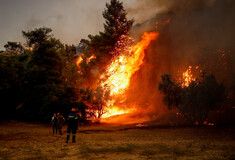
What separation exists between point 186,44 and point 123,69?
677 inches

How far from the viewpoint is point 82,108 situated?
114ft

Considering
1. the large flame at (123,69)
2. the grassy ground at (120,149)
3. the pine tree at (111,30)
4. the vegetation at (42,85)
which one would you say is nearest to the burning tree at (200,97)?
the grassy ground at (120,149)

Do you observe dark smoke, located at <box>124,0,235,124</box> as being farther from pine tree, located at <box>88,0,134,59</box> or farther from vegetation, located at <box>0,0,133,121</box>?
vegetation, located at <box>0,0,133,121</box>

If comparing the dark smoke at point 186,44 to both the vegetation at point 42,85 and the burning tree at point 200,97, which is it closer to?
the burning tree at point 200,97

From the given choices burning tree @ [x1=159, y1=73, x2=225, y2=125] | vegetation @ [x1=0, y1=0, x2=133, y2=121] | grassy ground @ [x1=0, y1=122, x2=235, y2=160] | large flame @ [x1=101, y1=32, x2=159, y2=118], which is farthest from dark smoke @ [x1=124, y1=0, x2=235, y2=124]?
grassy ground @ [x1=0, y1=122, x2=235, y2=160]

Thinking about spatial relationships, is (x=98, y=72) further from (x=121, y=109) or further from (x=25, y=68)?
(x=25, y=68)

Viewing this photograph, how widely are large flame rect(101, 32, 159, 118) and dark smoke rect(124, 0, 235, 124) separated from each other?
2.27 meters

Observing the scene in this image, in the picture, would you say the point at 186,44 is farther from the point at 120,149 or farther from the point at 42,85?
the point at 120,149

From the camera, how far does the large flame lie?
45.1 m

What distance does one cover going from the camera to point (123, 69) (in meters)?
46.8

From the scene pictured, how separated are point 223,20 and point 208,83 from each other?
75.0 feet

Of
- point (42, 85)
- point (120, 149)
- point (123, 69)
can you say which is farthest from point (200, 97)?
point (42, 85)

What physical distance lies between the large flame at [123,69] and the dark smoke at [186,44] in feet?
7.43

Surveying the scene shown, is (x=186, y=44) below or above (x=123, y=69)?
above
